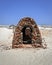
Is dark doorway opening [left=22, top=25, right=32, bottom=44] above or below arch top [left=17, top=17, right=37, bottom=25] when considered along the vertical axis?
below

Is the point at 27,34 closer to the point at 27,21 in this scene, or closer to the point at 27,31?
the point at 27,31

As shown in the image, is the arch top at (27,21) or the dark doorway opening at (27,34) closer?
the arch top at (27,21)

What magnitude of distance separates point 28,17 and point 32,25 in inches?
31.1

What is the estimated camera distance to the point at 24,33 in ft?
61.1

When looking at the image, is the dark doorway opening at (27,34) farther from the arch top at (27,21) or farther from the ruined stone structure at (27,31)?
the arch top at (27,21)

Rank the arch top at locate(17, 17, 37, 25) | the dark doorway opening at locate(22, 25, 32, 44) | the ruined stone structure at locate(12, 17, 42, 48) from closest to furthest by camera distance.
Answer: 1. the ruined stone structure at locate(12, 17, 42, 48)
2. the arch top at locate(17, 17, 37, 25)
3. the dark doorway opening at locate(22, 25, 32, 44)

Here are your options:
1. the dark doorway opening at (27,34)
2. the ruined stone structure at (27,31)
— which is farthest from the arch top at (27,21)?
the dark doorway opening at (27,34)

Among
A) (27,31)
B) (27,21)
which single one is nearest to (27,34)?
(27,31)

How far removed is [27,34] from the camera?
17797mm

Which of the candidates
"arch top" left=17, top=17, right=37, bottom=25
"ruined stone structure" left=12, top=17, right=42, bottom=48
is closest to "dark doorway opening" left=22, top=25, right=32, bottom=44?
"ruined stone structure" left=12, top=17, right=42, bottom=48

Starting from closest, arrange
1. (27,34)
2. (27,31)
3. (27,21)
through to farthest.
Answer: (27,21) → (27,31) → (27,34)

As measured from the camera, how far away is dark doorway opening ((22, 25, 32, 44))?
1739cm

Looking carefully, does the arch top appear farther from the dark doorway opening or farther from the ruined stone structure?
the dark doorway opening

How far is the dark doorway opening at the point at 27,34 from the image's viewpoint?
17391 millimetres
